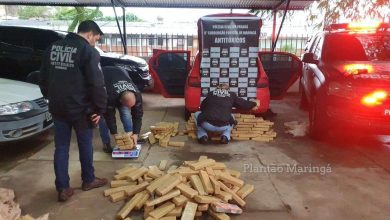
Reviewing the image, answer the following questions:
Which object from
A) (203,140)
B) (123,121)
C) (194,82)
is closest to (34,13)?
(194,82)

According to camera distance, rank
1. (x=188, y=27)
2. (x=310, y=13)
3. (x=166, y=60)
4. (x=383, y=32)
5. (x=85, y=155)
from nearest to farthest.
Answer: (x=85, y=155)
(x=383, y=32)
(x=166, y=60)
(x=310, y=13)
(x=188, y=27)

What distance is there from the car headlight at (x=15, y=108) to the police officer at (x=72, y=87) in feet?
4.37

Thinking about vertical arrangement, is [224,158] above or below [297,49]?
below

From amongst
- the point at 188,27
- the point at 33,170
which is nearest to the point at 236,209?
the point at 33,170

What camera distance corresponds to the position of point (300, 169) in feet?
15.5

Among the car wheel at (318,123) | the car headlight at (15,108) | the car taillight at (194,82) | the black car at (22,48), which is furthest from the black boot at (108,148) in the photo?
the black car at (22,48)

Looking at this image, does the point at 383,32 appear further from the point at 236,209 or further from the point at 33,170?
the point at 33,170

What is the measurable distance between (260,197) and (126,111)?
2.42 metres

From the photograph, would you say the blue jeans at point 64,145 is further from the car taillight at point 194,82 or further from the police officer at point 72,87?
the car taillight at point 194,82

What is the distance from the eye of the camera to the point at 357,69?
5309 mm

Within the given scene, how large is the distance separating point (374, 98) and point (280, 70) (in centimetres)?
247

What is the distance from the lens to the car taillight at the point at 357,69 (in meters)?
5.24

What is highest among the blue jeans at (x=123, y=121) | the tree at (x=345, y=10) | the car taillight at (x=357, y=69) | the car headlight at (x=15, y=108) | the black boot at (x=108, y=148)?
the tree at (x=345, y=10)

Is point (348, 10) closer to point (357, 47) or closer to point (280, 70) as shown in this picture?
point (280, 70)
